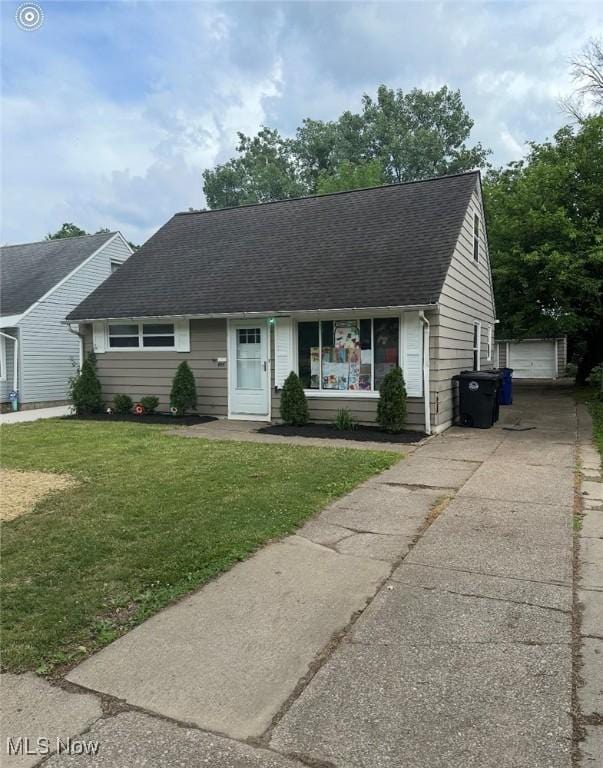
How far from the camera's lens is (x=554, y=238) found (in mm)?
17297

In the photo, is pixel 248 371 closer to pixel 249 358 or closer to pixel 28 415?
pixel 249 358

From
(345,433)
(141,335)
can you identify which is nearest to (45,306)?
(141,335)

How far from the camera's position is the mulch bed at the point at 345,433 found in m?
9.48

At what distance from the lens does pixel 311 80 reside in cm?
1593

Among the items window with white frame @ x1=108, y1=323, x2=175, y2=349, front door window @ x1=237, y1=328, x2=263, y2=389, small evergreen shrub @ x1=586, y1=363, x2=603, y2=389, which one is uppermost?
window with white frame @ x1=108, y1=323, x2=175, y2=349

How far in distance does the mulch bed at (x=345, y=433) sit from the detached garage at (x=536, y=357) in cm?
2248

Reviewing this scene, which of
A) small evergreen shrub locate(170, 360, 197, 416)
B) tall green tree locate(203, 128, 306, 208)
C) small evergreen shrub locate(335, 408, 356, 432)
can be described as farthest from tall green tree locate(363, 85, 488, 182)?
small evergreen shrub locate(335, 408, 356, 432)

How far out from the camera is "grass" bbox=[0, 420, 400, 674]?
310cm

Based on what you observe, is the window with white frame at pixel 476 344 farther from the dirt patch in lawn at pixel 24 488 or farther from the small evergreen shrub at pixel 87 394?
the dirt patch in lawn at pixel 24 488

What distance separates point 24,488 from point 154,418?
617 cm

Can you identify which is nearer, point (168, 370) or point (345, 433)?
point (345, 433)

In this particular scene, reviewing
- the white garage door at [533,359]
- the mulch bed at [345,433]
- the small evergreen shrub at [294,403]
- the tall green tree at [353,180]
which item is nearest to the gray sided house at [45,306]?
the small evergreen shrub at [294,403]

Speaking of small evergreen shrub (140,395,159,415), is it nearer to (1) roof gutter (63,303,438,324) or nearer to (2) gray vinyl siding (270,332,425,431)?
(1) roof gutter (63,303,438,324)

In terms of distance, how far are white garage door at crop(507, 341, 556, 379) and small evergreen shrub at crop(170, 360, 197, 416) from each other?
77.2 ft
